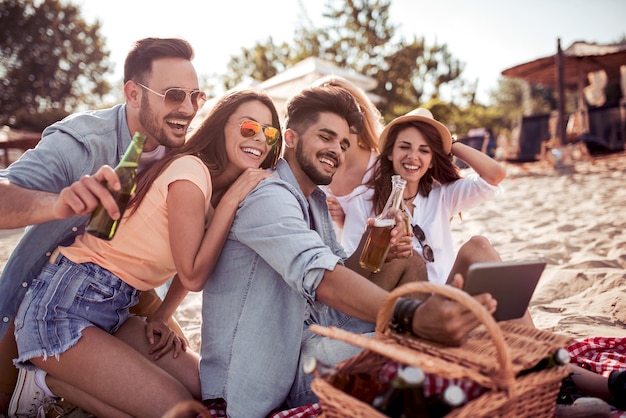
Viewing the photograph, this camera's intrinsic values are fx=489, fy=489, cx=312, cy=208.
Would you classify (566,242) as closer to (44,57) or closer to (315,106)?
(315,106)

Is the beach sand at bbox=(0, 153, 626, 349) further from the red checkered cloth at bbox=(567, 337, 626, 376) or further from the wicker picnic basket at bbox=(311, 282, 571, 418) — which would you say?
the wicker picnic basket at bbox=(311, 282, 571, 418)

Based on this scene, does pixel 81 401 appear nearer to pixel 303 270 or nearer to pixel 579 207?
pixel 303 270

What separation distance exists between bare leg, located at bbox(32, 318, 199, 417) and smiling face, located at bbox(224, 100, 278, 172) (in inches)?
42.4

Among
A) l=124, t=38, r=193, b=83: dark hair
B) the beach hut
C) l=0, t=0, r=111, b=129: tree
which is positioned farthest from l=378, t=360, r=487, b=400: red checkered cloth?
l=0, t=0, r=111, b=129: tree

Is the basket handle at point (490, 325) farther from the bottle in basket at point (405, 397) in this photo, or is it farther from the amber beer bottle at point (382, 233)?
the amber beer bottle at point (382, 233)

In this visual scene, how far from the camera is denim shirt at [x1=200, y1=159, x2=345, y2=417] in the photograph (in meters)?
1.97

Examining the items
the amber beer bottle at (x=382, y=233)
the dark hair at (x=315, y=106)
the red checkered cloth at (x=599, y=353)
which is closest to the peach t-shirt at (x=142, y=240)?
the dark hair at (x=315, y=106)

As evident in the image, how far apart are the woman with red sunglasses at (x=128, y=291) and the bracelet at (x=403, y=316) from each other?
883 mm

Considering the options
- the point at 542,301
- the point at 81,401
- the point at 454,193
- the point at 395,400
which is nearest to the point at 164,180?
the point at 81,401

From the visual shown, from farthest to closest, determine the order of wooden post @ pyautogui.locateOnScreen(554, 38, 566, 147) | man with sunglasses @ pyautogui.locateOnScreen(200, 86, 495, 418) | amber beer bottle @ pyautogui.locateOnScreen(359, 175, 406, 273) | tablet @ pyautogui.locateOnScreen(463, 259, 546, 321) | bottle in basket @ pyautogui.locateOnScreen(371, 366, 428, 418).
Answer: wooden post @ pyautogui.locateOnScreen(554, 38, 566, 147)
amber beer bottle @ pyautogui.locateOnScreen(359, 175, 406, 273)
man with sunglasses @ pyautogui.locateOnScreen(200, 86, 495, 418)
tablet @ pyautogui.locateOnScreen(463, 259, 546, 321)
bottle in basket @ pyautogui.locateOnScreen(371, 366, 428, 418)

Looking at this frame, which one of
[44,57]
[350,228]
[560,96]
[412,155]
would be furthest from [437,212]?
[44,57]

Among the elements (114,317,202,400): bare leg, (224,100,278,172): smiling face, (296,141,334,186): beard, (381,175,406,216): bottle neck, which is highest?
(224,100,278,172): smiling face

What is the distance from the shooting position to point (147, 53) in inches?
104

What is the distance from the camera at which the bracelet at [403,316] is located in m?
1.59
